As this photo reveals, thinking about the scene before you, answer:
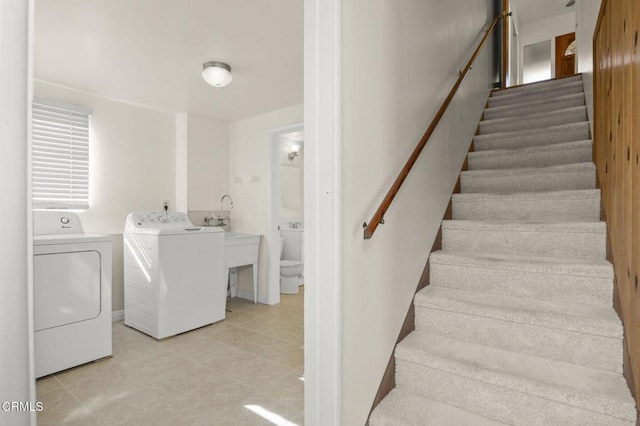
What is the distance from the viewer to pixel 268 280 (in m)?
4.22

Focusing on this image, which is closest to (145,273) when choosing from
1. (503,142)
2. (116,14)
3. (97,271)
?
(97,271)

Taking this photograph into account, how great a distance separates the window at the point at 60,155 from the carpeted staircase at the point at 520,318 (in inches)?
131

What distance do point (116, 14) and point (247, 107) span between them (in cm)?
195

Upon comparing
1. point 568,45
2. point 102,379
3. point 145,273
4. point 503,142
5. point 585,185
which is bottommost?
point 102,379

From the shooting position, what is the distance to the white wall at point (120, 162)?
3.56 m

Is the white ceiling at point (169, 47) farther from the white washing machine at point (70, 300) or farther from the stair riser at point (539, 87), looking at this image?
the stair riser at point (539, 87)

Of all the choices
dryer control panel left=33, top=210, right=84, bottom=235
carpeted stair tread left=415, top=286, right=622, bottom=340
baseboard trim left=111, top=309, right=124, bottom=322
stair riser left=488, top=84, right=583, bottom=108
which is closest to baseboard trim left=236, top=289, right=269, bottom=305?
baseboard trim left=111, top=309, right=124, bottom=322

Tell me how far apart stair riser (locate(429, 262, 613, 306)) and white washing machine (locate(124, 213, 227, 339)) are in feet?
7.41

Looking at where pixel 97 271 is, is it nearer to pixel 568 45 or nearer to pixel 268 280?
pixel 268 280

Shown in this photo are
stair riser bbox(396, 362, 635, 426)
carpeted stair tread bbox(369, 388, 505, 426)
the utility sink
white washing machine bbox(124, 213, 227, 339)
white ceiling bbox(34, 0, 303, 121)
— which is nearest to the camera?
stair riser bbox(396, 362, 635, 426)

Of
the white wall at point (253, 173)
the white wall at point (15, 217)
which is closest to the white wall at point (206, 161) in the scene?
the white wall at point (253, 173)

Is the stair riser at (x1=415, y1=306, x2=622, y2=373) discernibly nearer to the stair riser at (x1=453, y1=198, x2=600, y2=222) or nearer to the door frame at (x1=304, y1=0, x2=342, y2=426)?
the door frame at (x1=304, y1=0, x2=342, y2=426)

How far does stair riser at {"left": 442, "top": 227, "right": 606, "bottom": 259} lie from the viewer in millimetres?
1896

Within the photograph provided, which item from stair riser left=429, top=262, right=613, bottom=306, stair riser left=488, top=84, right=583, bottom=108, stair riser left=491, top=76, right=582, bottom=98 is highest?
stair riser left=491, top=76, right=582, bottom=98
